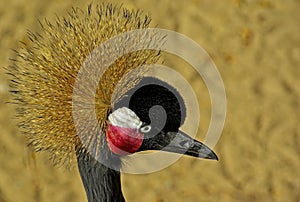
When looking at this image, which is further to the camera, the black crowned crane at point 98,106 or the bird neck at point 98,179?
the bird neck at point 98,179

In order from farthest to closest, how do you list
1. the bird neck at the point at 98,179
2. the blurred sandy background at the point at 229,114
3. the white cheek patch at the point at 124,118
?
the blurred sandy background at the point at 229,114
the bird neck at the point at 98,179
the white cheek patch at the point at 124,118

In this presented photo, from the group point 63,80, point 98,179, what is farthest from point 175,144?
point 63,80

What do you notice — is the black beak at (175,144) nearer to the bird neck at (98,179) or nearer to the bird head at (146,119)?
the bird head at (146,119)

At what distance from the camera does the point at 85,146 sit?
1.51 meters

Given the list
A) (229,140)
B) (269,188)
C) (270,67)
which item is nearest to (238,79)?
(270,67)

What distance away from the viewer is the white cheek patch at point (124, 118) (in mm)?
1450

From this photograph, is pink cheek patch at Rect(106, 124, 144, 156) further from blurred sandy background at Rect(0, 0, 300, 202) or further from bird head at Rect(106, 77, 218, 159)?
blurred sandy background at Rect(0, 0, 300, 202)

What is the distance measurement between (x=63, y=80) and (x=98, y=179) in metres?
0.32

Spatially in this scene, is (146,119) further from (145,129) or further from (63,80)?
(63,80)

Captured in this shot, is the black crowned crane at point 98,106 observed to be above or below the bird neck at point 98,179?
above

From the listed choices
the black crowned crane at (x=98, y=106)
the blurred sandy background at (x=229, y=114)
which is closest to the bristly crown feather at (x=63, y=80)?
the black crowned crane at (x=98, y=106)

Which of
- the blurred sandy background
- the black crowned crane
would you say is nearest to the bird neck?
the black crowned crane

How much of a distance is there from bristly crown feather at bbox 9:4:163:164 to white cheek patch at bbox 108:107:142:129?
0.03 metres

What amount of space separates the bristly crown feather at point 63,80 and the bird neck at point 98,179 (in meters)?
0.05
